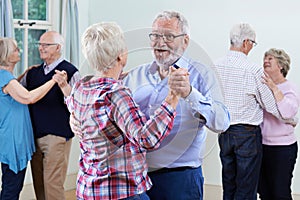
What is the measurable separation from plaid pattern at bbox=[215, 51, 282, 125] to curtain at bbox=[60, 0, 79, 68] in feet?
6.78

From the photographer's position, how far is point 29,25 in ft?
16.4

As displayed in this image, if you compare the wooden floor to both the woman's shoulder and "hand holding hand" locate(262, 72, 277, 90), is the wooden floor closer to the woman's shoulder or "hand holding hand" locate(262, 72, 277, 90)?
the woman's shoulder

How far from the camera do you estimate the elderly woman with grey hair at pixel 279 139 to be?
3.61 metres

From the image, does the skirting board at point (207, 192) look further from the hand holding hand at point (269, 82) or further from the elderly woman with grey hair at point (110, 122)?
the elderly woman with grey hair at point (110, 122)

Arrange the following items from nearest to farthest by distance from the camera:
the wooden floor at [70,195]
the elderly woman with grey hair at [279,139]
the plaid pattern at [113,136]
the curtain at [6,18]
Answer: the plaid pattern at [113,136] < the elderly woman with grey hair at [279,139] < the curtain at [6,18] < the wooden floor at [70,195]

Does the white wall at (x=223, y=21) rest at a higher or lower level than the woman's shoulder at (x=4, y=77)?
higher

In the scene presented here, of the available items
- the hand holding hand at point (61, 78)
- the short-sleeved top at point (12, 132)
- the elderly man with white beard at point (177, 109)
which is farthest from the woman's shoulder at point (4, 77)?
the elderly man with white beard at point (177, 109)

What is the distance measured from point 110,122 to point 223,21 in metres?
3.38

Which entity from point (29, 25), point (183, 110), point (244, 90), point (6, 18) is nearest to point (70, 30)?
point (29, 25)

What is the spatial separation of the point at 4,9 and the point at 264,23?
7.68 ft

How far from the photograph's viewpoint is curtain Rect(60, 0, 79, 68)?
521 centimetres

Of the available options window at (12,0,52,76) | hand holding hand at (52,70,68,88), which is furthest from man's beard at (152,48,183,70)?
window at (12,0,52,76)

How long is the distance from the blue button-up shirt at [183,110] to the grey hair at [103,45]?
29 cm

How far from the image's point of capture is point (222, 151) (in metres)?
3.78
